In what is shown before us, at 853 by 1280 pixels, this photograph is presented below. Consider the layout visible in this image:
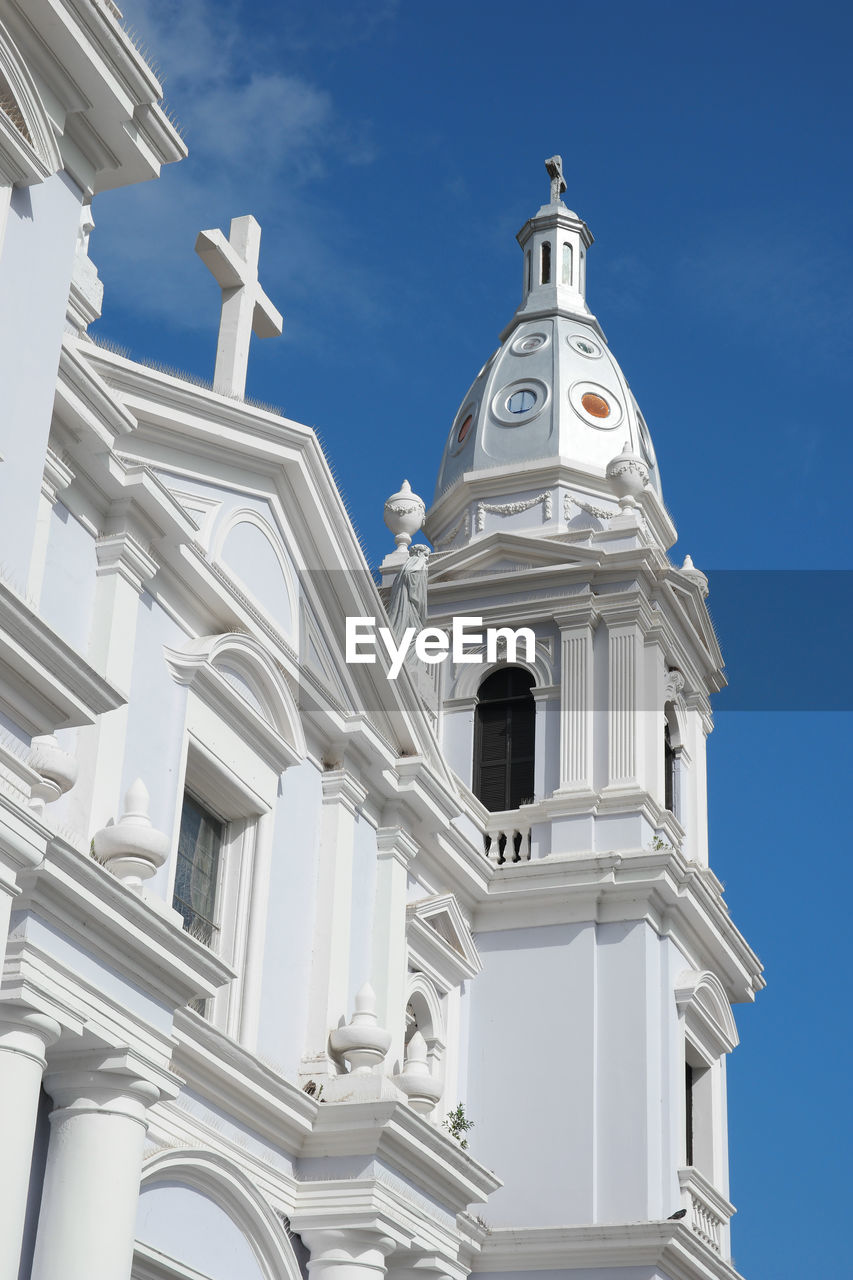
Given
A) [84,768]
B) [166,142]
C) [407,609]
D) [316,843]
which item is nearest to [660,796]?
[407,609]

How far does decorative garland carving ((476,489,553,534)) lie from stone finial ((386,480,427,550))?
3075 mm

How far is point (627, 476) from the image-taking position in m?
22.2

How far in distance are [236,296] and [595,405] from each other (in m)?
9.13

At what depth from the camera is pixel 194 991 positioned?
34.6 ft

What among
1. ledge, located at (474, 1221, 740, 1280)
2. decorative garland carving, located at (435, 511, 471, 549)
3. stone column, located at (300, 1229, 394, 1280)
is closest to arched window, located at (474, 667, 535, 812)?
decorative garland carving, located at (435, 511, 471, 549)

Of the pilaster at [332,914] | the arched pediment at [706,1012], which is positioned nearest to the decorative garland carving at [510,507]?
the arched pediment at [706,1012]

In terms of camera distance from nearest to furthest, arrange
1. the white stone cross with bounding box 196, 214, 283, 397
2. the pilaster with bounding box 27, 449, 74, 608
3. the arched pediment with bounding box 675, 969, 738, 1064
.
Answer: the pilaster with bounding box 27, 449, 74, 608, the white stone cross with bounding box 196, 214, 283, 397, the arched pediment with bounding box 675, 969, 738, 1064

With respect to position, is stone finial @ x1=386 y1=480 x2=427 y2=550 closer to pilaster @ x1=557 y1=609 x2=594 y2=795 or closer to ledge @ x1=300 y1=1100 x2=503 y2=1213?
pilaster @ x1=557 y1=609 x2=594 y2=795

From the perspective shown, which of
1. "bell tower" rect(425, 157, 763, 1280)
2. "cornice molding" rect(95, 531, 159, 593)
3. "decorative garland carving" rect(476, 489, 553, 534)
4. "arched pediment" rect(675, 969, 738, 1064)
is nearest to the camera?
"cornice molding" rect(95, 531, 159, 593)

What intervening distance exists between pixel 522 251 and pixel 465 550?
7187 mm

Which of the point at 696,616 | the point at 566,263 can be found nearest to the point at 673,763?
the point at 696,616

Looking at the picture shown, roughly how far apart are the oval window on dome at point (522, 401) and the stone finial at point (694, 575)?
2929mm

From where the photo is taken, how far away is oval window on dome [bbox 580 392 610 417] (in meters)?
24.0

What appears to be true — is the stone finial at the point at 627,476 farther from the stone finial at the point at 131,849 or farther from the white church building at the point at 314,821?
the stone finial at the point at 131,849
